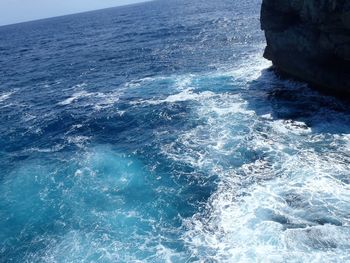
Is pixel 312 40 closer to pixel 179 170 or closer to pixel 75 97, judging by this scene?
pixel 179 170

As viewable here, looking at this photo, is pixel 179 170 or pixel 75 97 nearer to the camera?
Answer: pixel 179 170

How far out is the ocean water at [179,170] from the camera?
85.9 ft

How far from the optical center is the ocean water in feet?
85.9

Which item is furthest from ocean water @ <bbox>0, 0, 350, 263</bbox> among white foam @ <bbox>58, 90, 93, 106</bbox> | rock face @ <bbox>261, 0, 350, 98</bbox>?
rock face @ <bbox>261, 0, 350, 98</bbox>

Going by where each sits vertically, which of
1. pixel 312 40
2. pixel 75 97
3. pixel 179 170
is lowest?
pixel 179 170

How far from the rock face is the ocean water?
93.1 inches

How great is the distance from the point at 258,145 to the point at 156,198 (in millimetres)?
12797

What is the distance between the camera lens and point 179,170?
35.4 m

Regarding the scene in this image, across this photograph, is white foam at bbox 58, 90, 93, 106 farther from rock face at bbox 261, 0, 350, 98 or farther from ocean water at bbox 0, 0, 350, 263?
rock face at bbox 261, 0, 350, 98

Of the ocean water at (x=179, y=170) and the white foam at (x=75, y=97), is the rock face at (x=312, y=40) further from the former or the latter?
the white foam at (x=75, y=97)

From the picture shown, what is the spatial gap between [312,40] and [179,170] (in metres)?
26.9

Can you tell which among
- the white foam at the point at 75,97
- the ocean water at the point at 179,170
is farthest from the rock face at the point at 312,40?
the white foam at the point at 75,97

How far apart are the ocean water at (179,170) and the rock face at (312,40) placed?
2.36 m

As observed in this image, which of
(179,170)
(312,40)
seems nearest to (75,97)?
(179,170)
